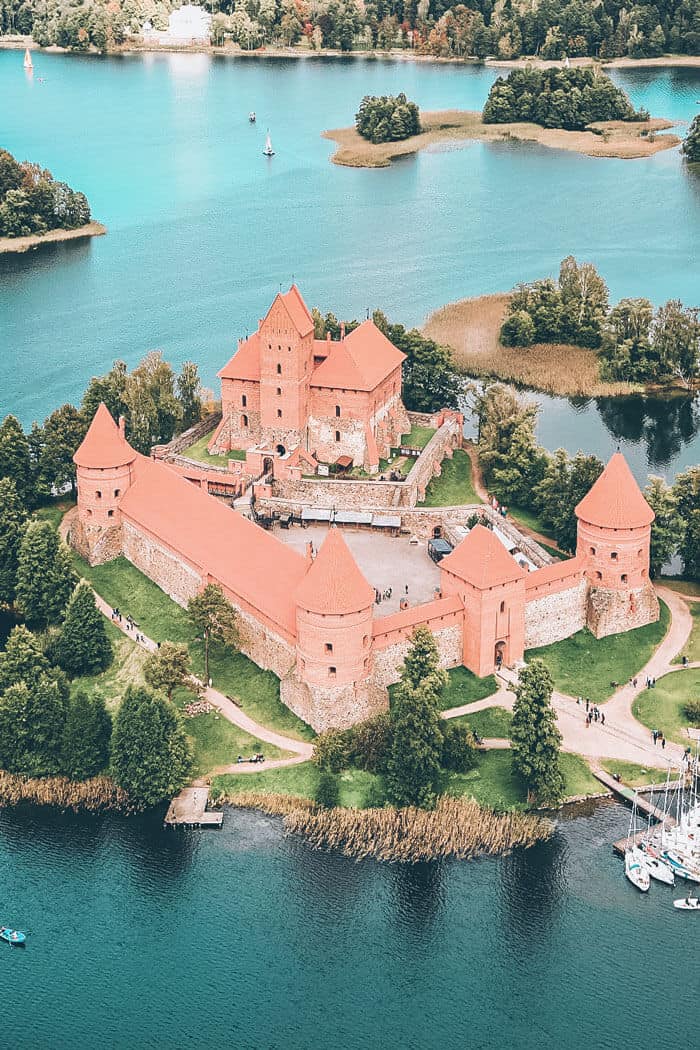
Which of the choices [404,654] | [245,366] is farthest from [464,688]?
[245,366]

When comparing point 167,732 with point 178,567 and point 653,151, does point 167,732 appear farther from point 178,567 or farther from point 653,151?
point 653,151

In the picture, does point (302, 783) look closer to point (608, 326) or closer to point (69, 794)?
point (69, 794)

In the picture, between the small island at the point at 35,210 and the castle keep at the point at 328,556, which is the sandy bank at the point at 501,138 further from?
the castle keep at the point at 328,556

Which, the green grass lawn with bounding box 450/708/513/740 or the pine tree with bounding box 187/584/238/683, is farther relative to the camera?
the pine tree with bounding box 187/584/238/683

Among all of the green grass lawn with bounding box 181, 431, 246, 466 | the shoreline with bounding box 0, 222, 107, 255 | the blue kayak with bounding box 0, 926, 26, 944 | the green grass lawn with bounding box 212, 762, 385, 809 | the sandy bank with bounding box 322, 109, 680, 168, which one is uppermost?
the sandy bank with bounding box 322, 109, 680, 168

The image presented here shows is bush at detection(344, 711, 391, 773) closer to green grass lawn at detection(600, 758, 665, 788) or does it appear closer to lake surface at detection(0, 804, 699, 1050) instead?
lake surface at detection(0, 804, 699, 1050)

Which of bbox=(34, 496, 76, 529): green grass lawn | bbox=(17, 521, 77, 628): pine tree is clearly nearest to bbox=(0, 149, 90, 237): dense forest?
bbox=(34, 496, 76, 529): green grass lawn

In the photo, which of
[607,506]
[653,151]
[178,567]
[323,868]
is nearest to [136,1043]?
[323,868]

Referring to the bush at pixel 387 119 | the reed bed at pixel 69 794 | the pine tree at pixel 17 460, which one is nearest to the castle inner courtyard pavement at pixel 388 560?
the pine tree at pixel 17 460
